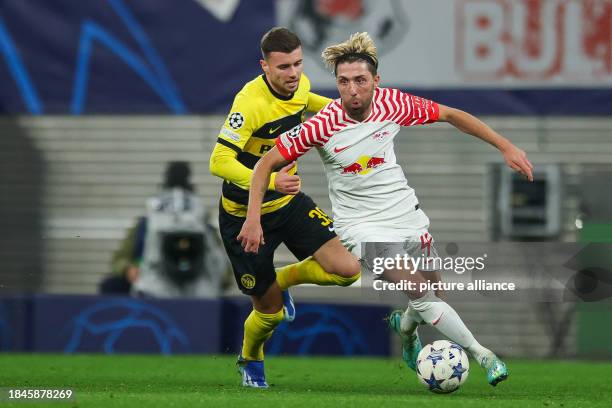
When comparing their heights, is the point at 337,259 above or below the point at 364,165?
below

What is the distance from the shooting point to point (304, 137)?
802 centimetres

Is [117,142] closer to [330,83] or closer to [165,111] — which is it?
[165,111]

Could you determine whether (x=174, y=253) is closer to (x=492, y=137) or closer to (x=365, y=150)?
(x=365, y=150)

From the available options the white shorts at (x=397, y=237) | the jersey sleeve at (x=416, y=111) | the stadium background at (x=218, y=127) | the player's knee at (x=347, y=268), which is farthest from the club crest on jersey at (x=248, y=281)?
the stadium background at (x=218, y=127)

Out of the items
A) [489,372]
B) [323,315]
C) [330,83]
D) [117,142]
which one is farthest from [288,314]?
[117,142]

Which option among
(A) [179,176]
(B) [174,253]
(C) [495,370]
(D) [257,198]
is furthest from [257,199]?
(A) [179,176]

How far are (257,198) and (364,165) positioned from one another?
69 cm

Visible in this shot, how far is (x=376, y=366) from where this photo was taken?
38.3 feet

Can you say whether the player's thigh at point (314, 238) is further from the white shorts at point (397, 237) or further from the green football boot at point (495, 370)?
the green football boot at point (495, 370)

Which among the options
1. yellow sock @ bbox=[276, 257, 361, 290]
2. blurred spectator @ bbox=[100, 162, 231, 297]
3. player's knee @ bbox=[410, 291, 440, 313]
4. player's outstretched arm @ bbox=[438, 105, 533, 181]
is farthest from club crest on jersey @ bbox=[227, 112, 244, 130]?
blurred spectator @ bbox=[100, 162, 231, 297]

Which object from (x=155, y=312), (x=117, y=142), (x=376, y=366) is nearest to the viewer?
(x=376, y=366)

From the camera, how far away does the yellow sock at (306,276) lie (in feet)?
29.6

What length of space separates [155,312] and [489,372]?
569 cm

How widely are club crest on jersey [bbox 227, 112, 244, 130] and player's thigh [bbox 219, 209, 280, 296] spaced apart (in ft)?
2.28
